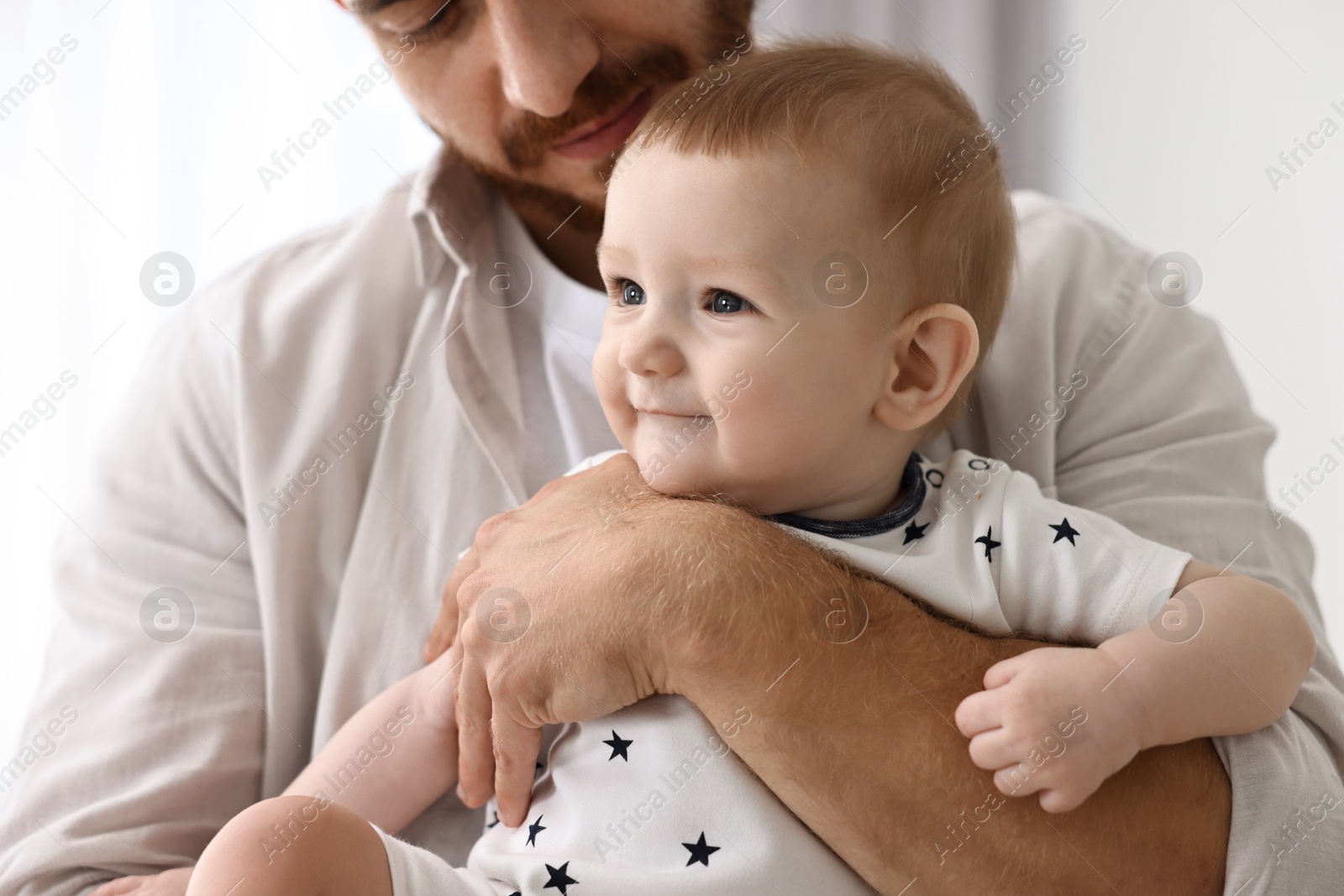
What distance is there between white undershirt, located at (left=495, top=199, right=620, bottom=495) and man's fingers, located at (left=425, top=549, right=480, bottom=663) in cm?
25

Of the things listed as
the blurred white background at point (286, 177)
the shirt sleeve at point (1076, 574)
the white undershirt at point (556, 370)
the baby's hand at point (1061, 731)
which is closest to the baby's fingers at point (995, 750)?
the baby's hand at point (1061, 731)

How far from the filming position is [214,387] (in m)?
1.41

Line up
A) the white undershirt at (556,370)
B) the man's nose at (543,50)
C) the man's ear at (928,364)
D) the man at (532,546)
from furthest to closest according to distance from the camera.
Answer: the white undershirt at (556,370) < the man's nose at (543,50) < the man's ear at (928,364) < the man at (532,546)

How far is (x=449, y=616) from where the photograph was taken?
1.18 m

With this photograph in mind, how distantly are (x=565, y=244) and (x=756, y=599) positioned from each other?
0.87 metres

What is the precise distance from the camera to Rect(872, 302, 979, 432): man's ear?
3.37 ft

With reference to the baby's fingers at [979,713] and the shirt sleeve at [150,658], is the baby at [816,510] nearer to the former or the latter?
the baby's fingers at [979,713]

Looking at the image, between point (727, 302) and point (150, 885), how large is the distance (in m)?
0.91

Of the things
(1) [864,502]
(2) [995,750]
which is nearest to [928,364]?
(1) [864,502]

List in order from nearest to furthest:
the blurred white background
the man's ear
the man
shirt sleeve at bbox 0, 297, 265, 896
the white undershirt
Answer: the man
the man's ear
shirt sleeve at bbox 0, 297, 265, 896
the white undershirt
the blurred white background

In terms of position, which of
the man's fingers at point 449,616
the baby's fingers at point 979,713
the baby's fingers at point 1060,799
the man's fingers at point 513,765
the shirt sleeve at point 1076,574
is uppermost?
the man's fingers at point 449,616

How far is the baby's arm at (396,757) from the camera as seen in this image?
1.10 metres

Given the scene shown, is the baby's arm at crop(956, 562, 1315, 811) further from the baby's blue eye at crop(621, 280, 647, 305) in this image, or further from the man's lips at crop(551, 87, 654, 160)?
the man's lips at crop(551, 87, 654, 160)

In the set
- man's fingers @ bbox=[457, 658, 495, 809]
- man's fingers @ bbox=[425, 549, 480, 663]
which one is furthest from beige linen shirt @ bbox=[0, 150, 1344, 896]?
man's fingers @ bbox=[457, 658, 495, 809]
